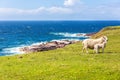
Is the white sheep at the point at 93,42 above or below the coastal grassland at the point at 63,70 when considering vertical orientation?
above

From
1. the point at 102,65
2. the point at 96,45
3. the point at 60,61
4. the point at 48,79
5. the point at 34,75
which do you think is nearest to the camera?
the point at 48,79

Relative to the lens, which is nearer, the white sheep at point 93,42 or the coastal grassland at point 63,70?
the coastal grassland at point 63,70

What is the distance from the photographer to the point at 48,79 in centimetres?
2447

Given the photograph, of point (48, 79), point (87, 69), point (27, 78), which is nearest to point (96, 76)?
point (87, 69)

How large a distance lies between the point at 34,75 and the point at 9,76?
2172 mm

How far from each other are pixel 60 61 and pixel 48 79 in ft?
25.6

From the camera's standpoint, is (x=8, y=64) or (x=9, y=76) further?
(x=8, y=64)

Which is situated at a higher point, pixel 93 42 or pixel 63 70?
pixel 93 42

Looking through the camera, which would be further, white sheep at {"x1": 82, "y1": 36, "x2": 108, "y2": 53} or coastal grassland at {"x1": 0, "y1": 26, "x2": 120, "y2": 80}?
white sheep at {"x1": 82, "y1": 36, "x2": 108, "y2": 53}

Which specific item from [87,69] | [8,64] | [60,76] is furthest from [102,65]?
[8,64]

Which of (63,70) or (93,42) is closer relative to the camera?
(63,70)

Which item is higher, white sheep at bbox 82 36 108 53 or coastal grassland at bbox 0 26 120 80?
white sheep at bbox 82 36 108 53

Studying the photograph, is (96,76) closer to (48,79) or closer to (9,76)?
(48,79)

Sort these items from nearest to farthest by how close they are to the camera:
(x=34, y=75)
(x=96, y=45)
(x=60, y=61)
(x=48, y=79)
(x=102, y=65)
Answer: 1. (x=48, y=79)
2. (x=34, y=75)
3. (x=102, y=65)
4. (x=60, y=61)
5. (x=96, y=45)
